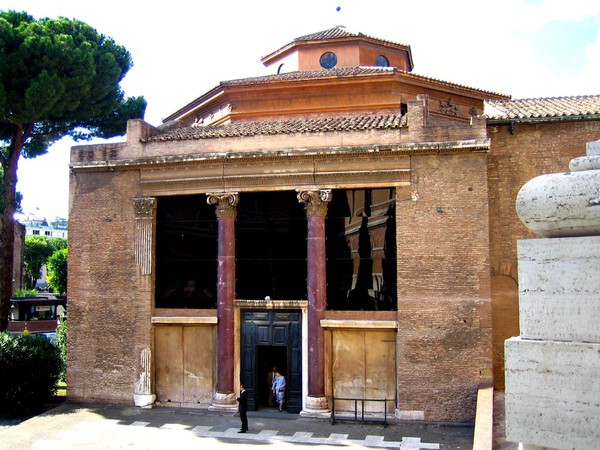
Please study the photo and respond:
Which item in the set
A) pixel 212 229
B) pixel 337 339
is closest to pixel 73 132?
pixel 212 229

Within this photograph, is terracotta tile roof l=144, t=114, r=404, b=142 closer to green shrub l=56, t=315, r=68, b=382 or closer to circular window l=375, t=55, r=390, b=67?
circular window l=375, t=55, r=390, b=67

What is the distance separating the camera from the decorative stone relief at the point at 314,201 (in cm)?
1541

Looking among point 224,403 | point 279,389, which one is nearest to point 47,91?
point 224,403

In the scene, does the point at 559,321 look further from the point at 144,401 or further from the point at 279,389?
the point at 144,401

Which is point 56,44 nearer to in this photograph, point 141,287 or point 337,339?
point 141,287

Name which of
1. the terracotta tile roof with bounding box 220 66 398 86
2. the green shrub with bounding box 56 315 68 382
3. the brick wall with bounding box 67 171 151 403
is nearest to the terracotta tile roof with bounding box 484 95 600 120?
the terracotta tile roof with bounding box 220 66 398 86

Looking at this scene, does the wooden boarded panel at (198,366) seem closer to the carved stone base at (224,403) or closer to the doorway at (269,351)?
the carved stone base at (224,403)

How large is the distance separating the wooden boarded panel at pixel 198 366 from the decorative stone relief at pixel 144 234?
2.10 metres

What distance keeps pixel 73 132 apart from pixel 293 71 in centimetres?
891

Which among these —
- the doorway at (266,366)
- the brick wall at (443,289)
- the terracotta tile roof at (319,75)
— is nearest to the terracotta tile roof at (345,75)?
the terracotta tile roof at (319,75)

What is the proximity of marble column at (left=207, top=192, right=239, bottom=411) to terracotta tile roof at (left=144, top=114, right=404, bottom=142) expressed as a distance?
169cm

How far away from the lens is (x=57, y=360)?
17.4 metres

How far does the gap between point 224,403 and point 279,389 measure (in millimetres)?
1484

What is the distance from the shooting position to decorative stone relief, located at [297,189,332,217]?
50.6ft
